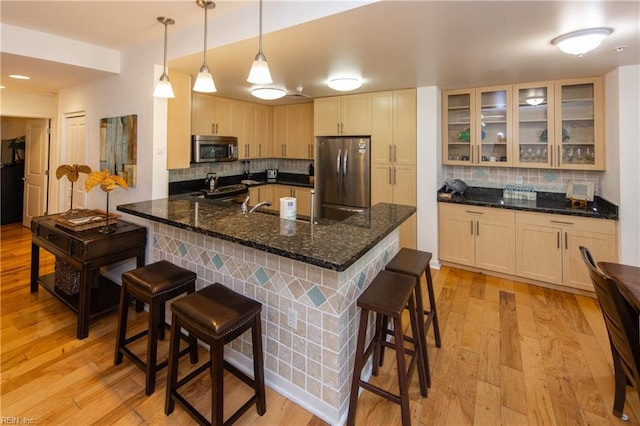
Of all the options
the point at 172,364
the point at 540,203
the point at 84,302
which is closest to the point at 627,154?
the point at 540,203

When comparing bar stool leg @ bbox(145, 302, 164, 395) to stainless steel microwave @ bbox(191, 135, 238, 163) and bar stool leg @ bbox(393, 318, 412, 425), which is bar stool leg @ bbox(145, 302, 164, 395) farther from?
stainless steel microwave @ bbox(191, 135, 238, 163)

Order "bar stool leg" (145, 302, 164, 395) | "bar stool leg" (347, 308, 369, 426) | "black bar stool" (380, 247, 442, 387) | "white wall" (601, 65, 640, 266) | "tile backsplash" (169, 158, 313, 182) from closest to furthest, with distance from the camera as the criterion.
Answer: "bar stool leg" (347, 308, 369, 426), "bar stool leg" (145, 302, 164, 395), "black bar stool" (380, 247, 442, 387), "white wall" (601, 65, 640, 266), "tile backsplash" (169, 158, 313, 182)

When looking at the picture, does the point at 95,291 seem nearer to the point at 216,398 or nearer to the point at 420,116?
the point at 216,398

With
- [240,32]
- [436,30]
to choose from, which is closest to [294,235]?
[240,32]

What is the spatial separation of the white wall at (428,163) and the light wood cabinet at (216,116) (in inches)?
111

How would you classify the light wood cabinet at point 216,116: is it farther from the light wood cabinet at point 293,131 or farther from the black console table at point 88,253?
the black console table at point 88,253

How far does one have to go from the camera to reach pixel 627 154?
3.01 metres

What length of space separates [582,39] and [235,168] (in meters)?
4.77

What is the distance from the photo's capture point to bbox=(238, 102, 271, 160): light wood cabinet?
5250 mm

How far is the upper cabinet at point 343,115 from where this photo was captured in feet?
14.2

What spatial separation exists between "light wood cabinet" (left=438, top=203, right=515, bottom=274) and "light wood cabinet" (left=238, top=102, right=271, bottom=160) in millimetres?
3199

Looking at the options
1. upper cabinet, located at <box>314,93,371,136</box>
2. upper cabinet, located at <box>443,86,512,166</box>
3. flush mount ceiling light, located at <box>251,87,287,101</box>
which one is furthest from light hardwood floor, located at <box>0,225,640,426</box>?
upper cabinet, located at <box>314,93,371,136</box>

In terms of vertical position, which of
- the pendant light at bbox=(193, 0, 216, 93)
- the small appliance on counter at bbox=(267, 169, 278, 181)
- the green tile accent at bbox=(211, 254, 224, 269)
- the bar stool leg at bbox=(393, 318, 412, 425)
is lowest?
the bar stool leg at bbox=(393, 318, 412, 425)

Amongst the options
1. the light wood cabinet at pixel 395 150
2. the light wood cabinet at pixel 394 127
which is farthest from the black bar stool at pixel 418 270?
the light wood cabinet at pixel 394 127
